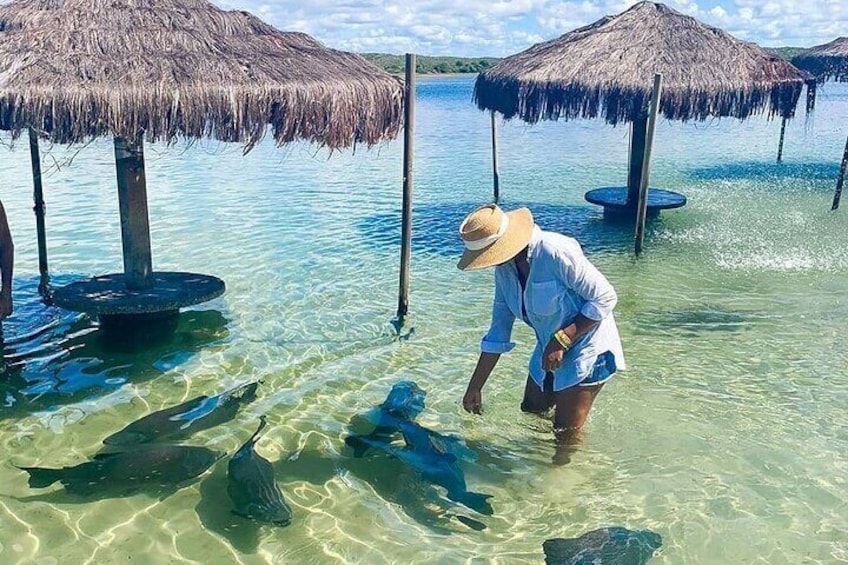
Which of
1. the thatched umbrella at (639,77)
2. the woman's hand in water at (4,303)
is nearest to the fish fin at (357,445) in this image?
the woman's hand in water at (4,303)

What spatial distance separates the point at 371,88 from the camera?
6.35 meters

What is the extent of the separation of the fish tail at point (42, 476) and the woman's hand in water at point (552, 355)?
112 inches

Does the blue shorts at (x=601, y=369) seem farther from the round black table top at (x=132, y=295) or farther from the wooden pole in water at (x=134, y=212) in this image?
the wooden pole in water at (x=134, y=212)

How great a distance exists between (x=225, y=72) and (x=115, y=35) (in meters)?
0.91

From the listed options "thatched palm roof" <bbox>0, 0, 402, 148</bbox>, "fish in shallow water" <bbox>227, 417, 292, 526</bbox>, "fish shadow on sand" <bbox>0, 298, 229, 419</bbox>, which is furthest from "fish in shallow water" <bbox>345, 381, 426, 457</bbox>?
"thatched palm roof" <bbox>0, 0, 402, 148</bbox>

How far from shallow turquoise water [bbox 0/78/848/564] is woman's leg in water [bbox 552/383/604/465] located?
0.80 feet

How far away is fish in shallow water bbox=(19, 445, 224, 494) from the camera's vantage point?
4.28 metres

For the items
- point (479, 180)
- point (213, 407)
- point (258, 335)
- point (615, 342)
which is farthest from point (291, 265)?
point (479, 180)

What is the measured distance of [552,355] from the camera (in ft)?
12.7

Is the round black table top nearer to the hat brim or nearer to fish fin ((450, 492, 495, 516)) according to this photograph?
fish fin ((450, 492, 495, 516))

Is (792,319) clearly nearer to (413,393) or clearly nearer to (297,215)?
(413,393)

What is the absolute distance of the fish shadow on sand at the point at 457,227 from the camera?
407 inches

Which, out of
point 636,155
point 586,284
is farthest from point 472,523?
point 636,155

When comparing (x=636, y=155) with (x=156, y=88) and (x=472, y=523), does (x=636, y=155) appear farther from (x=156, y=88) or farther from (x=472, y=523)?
(x=472, y=523)
